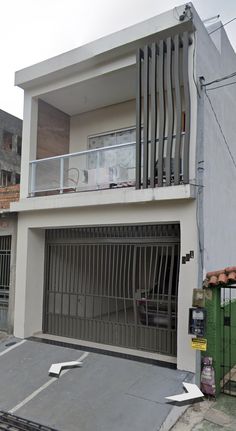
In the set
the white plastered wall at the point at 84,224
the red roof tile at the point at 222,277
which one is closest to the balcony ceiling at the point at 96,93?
the white plastered wall at the point at 84,224

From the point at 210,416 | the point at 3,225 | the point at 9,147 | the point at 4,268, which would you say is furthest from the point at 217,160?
the point at 9,147

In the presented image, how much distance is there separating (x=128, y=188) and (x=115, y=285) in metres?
2.37

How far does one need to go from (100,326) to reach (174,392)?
2.76 meters

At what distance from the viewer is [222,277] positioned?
5.48 metres

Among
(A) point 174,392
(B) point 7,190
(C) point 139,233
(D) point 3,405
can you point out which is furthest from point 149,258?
(B) point 7,190

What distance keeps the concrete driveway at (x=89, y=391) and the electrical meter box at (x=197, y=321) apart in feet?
2.84

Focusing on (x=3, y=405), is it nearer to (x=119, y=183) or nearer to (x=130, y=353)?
(x=130, y=353)

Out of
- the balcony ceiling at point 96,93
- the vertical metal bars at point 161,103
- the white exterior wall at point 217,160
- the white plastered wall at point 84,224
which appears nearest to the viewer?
the white plastered wall at point 84,224

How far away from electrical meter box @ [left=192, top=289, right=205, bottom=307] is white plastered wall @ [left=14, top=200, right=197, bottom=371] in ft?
0.69

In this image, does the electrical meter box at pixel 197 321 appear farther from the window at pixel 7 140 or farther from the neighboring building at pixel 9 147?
the window at pixel 7 140

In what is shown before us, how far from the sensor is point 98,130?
381 inches

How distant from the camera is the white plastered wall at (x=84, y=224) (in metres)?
6.17

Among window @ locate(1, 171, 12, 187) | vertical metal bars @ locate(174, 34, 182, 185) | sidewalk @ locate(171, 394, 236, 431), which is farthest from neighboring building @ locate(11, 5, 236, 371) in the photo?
window @ locate(1, 171, 12, 187)

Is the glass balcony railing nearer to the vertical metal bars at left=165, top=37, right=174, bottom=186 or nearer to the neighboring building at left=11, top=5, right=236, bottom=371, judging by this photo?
the neighboring building at left=11, top=5, right=236, bottom=371
